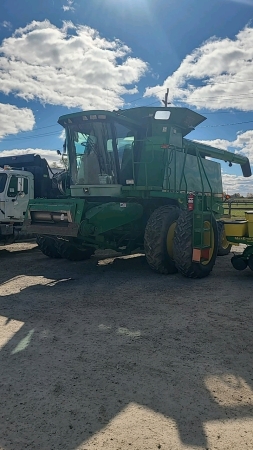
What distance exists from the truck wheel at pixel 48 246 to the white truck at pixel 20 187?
187cm

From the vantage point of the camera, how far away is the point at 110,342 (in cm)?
447

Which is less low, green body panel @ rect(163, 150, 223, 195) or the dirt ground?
green body panel @ rect(163, 150, 223, 195)

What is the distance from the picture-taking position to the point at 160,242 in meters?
7.86

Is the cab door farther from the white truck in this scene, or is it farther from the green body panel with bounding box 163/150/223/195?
the green body panel with bounding box 163/150/223/195

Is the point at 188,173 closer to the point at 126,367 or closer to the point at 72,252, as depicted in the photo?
the point at 72,252

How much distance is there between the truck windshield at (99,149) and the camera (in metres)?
8.33

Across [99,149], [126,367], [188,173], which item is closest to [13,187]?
[99,149]

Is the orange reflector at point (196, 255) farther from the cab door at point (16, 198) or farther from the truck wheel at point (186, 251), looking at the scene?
the cab door at point (16, 198)

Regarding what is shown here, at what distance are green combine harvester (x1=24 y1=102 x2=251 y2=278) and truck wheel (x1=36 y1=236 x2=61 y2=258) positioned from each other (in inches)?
17.6

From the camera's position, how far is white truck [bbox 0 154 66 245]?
38.2ft

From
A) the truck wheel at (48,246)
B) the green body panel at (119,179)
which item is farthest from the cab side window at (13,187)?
the green body panel at (119,179)

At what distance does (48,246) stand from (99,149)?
10.4 feet

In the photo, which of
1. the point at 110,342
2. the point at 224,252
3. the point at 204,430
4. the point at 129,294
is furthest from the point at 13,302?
the point at 224,252

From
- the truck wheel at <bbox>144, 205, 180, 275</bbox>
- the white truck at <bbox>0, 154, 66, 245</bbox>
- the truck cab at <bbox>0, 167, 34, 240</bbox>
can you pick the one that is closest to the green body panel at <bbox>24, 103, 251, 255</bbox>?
the truck wheel at <bbox>144, 205, 180, 275</bbox>
